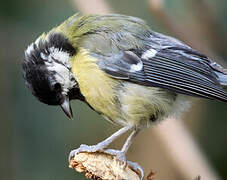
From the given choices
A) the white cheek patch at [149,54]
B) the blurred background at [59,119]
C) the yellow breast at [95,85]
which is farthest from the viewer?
the blurred background at [59,119]

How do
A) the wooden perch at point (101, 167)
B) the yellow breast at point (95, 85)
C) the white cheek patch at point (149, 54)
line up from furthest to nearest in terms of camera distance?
the white cheek patch at point (149, 54), the yellow breast at point (95, 85), the wooden perch at point (101, 167)

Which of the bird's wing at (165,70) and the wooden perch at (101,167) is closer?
the wooden perch at (101,167)

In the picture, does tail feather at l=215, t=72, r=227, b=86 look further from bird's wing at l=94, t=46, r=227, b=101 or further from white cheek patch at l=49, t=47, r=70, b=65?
white cheek patch at l=49, t=47, r=70, b=65

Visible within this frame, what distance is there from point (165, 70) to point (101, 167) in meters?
0.66

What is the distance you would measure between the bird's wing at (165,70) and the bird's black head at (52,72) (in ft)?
0.55

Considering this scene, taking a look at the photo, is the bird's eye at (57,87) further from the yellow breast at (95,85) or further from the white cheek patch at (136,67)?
the white cheek patch at (136,67)

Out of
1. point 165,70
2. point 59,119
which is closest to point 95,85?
point 165,70

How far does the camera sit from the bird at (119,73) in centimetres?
255

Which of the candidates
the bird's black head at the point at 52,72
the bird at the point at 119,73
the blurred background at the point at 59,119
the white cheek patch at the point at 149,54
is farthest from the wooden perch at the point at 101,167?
the blurred background at the point at 59,119

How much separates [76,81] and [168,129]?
2.26ft

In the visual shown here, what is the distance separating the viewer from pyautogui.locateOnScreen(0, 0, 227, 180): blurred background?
11.5ft

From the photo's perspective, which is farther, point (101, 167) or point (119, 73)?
point (119, 73)

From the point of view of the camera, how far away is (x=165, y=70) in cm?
260

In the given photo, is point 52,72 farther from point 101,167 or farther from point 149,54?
point 101,167
